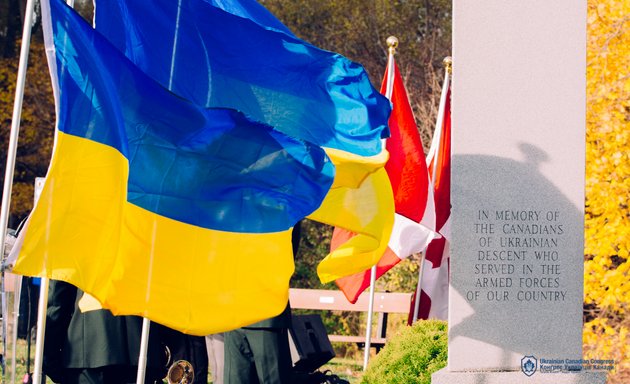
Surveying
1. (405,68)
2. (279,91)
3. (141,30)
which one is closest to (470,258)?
(279,91)

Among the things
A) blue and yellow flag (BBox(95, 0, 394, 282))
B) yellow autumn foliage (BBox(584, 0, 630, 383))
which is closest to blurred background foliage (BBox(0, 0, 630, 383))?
yellow autumn foliage (BBox(584, 0, 630, 383))

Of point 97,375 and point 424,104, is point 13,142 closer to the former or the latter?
point 97,375

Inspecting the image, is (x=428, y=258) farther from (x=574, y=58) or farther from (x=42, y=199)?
(x=42, y=199)

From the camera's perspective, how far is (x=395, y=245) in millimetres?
10438

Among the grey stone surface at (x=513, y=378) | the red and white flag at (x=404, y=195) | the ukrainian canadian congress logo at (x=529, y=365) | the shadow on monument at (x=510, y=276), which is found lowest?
the grey stone surface at (x=513, y=378)

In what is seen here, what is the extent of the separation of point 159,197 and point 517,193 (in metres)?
2.38

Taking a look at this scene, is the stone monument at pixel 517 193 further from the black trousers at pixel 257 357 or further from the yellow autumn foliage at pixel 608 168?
the yellow autumn foliage at pixel 608 168

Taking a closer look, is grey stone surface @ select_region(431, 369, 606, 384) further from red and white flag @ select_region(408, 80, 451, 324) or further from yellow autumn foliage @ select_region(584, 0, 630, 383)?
red and white flag @ select_region(408, 80, 451, 324)

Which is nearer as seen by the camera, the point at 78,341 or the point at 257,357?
the point at 78,341

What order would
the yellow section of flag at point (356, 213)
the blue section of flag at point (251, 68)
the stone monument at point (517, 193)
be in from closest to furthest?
1. the stone monument at point (517, 193)
2. the blue section of flag at point (251, 68)
3. the yellow section of flag at point (356, 213)

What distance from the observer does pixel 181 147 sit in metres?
6.42

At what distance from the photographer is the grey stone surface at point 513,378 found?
7.17 meters

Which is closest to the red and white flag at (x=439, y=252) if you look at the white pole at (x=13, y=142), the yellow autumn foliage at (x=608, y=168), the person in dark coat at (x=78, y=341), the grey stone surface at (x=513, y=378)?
the yellow autumn foliage at (x=608, y=168)

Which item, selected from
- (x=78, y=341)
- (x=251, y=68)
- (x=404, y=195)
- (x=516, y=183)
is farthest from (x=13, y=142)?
(x=404, y=195)
